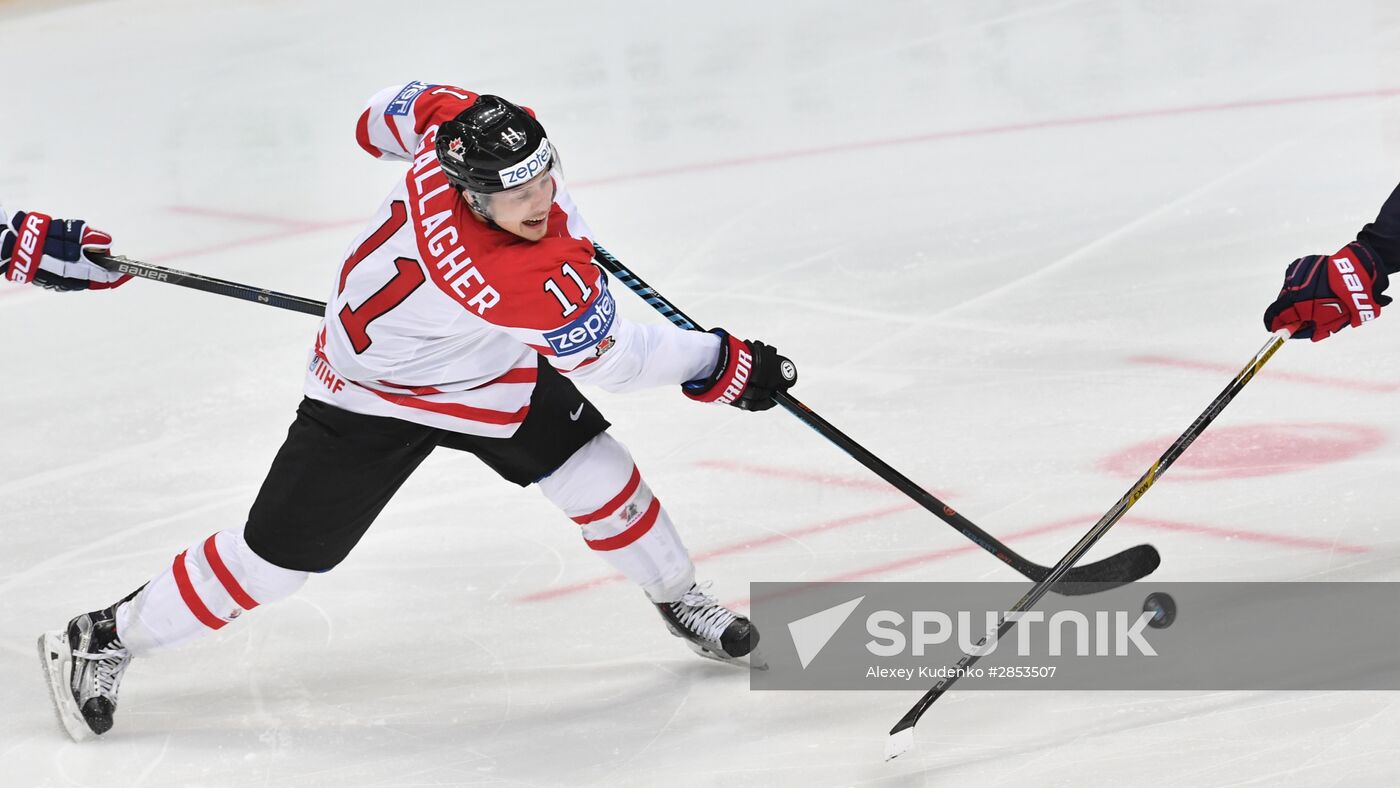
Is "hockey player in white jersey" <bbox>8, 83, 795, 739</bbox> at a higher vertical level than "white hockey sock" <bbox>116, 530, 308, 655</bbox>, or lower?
higher

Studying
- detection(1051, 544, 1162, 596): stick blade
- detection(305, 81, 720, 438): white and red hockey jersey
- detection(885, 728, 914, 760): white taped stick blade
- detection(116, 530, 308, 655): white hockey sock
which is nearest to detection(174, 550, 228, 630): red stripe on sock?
detection(116, 530, 308, 655): white hockey sock

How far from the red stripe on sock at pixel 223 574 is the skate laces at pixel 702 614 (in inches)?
28.4

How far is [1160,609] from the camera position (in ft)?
8.77

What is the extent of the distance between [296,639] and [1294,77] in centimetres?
402

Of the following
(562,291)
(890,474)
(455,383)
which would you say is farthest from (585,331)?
(890,474)

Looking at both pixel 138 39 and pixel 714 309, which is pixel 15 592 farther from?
pixel 138 39

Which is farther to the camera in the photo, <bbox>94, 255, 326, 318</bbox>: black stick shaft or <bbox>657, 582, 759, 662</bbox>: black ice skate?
<bbox>94, 255, 326, 318</bbox>: black stick shaft

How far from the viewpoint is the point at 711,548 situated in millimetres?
3160

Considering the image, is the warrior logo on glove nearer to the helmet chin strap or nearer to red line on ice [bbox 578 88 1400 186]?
the helmet chin strap

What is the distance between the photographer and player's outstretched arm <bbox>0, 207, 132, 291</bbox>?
286 centimetres

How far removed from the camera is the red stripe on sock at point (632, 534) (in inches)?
104

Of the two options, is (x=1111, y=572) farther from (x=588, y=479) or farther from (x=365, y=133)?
(x=365, y=133)

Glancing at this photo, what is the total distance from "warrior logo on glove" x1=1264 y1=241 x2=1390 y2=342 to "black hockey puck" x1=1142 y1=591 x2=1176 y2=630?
0.52 meters

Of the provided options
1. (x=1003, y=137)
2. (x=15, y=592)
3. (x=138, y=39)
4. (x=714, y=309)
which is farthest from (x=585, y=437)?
(x=138, y=39)
